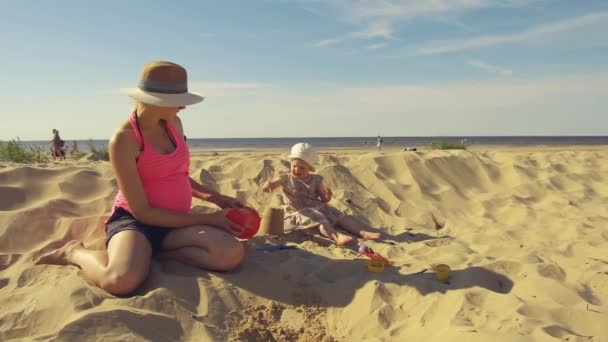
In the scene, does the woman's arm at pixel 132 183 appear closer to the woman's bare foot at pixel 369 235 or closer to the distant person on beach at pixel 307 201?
the distant person on beach at pixel 307 201

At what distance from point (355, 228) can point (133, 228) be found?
192 cm

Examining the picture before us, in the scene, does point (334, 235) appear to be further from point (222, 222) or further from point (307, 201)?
point (222, 222)

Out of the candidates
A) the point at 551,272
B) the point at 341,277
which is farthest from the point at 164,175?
the point at 551,272

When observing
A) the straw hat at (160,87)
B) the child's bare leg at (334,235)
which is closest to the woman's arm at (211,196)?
the straw hat at (160,87)

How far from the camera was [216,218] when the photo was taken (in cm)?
290

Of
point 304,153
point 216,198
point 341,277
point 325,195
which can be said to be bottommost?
point 341,277

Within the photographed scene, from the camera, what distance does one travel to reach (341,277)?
9.71ft

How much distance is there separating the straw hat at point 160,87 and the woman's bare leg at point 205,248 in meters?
0.71

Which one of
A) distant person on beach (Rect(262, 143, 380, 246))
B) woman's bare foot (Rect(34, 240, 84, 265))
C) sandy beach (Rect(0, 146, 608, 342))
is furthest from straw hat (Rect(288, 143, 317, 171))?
woman's bare foot (Rect(34, 240, 84, 265))

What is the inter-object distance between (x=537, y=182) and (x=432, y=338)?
431cm

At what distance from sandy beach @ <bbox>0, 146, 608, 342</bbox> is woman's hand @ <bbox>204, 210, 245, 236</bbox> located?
0.22 m

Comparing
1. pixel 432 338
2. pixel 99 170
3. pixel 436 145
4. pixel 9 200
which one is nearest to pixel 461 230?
pixel 432 338

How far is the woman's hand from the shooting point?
2.90 metres

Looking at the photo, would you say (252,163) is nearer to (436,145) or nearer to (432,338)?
(432,338)
